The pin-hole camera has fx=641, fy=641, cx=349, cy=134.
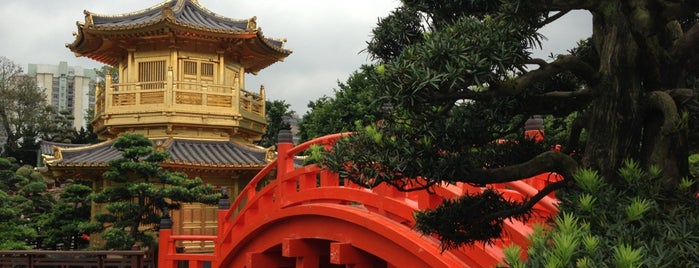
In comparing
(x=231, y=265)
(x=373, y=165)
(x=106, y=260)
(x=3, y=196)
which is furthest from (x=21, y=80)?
(x=373, y=165)

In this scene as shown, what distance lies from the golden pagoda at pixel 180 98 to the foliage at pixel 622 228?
11521 millimetres


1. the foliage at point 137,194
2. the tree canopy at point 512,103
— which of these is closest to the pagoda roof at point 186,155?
the foliage at point 137,194

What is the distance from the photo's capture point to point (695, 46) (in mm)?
2500

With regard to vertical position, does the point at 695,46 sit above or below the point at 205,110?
below

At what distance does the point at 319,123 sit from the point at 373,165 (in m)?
18.2

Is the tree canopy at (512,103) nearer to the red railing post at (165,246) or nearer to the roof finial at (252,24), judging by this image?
the red railing post at (165,246)

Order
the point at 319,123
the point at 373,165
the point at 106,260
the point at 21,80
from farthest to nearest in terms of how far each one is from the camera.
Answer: the point at 21,80 → the point at 319,123 → the point at 106,260 → the point at 373,165

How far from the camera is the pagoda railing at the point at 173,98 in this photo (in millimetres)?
13836

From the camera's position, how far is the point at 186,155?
13.4 meters

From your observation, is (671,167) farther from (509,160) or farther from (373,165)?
(373,165)

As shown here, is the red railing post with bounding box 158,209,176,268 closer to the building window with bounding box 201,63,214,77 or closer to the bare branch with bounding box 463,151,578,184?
the building window with bounding box 201,63,214,77

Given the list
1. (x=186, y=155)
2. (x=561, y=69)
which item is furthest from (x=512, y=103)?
(x=186, y=155)

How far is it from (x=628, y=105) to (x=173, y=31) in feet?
40.6

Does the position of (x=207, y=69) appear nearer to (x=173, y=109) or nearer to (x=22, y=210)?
(x=173, y=109)
